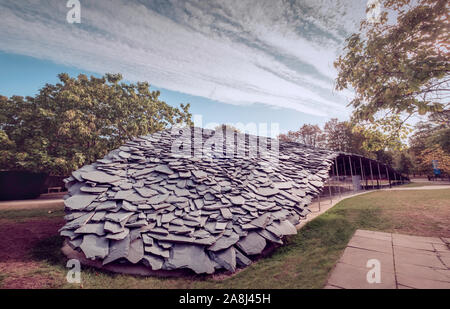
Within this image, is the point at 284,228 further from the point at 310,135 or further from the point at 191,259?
the point at 310,135

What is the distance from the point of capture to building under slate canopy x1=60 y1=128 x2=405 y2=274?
13.1ft

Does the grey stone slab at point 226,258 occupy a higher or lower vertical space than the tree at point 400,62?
lower

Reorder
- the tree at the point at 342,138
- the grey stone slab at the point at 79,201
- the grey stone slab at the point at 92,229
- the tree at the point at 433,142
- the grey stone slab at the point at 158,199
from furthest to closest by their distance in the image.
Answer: the tree at the point at 342,138 < the tree at the point at 433,142 < the grey stone slab at the point at 158,199 < the grey stone slab at the point at 79,201 < the grey stone slab at the point at 92,229

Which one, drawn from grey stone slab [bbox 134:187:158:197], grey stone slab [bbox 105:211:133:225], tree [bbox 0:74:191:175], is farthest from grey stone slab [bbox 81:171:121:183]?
tree [bbox 0:74:191:175]

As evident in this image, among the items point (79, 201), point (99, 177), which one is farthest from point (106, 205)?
point (99, 177)

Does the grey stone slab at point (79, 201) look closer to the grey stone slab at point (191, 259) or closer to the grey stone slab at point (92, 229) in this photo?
the grey stone slab at point (92, 229)

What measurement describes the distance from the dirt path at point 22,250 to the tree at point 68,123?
21.9 feet

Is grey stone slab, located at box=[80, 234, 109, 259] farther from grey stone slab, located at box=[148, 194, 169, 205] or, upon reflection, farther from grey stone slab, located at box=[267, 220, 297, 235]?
grey stone slab, located at box=[267, 220, 297, 235]

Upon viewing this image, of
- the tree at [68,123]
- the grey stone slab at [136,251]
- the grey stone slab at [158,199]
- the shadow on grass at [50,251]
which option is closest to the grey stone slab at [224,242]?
the grey stone slab at [136,251]

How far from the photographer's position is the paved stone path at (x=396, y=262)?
291 cm

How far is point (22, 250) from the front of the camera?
15.2ft
